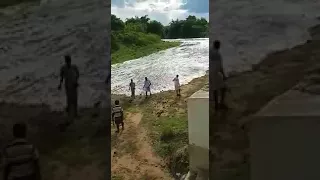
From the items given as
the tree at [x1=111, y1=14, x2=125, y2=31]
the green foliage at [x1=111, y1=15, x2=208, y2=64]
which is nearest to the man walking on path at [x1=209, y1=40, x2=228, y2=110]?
the green foliage at [x1=111, y1=15, x2=208, y2=64]

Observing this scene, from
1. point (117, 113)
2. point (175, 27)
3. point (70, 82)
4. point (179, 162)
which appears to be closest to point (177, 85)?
point (117, 113)

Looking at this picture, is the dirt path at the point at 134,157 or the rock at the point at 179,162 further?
the rock at the point at 179,162

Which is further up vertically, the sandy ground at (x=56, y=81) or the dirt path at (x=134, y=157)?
the sandy ground at (x=56, y=81)

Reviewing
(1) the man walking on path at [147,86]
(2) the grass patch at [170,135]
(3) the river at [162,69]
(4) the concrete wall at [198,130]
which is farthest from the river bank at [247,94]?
(3) the river at [162,69]

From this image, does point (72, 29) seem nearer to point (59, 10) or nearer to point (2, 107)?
point (59, 10)

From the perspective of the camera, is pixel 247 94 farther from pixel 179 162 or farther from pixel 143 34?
pixel 143 34

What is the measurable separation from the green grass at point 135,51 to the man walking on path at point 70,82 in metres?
9.22

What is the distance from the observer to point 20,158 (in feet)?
10.8

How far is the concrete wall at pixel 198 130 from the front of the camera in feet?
15.8

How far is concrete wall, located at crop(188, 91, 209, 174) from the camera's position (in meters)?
4.82

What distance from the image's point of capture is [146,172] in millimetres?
6324

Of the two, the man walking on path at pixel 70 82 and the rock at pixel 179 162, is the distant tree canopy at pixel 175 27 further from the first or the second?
the man walking on path at pixel 70 82

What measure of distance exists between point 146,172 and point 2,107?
3.30 m

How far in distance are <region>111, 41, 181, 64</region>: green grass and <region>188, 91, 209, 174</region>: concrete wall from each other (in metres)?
7.83
